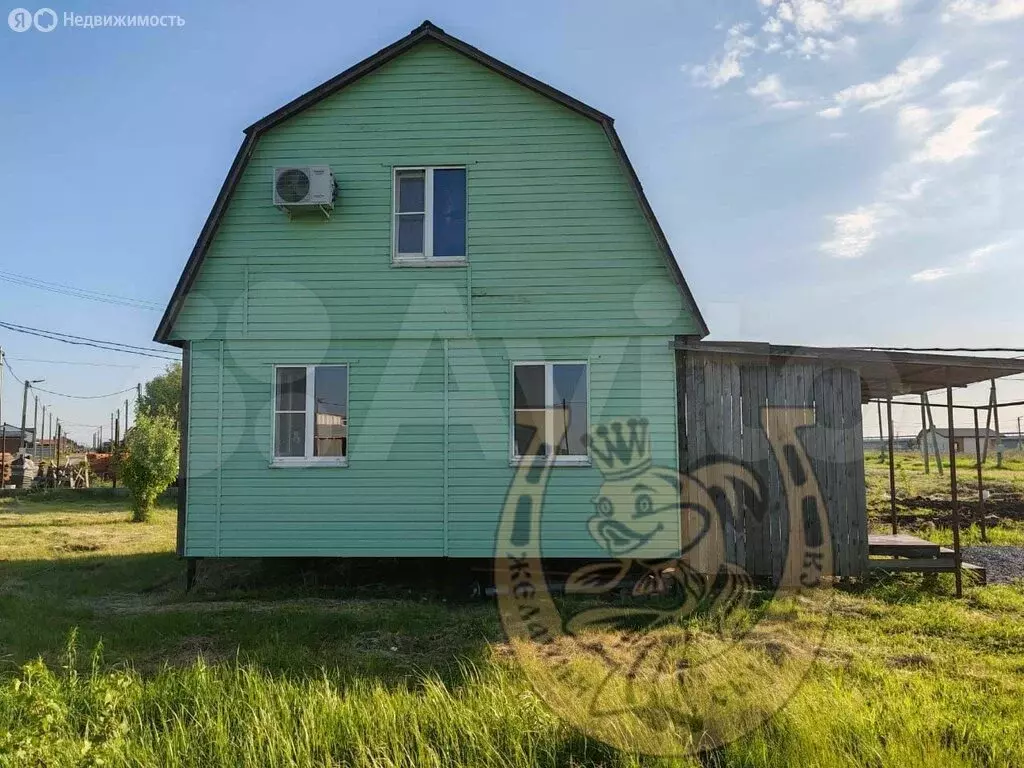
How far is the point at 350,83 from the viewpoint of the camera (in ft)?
33.3

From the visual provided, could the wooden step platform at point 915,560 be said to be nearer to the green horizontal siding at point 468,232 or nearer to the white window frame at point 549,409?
the green horizontal siding at point 468,232

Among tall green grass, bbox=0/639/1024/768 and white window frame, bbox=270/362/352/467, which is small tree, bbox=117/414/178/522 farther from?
tall green grass, bbox=0/639/1024/768

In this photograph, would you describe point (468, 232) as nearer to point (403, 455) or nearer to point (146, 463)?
point (403, 455)

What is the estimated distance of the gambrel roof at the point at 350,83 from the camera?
383 inches

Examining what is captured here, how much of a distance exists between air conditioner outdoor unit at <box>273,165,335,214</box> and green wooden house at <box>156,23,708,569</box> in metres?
0.09

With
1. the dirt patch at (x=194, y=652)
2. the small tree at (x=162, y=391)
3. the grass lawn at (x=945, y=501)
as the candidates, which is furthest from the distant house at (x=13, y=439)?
the grass lawn at (x=945, y=501)

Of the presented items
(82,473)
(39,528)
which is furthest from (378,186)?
(82,473)

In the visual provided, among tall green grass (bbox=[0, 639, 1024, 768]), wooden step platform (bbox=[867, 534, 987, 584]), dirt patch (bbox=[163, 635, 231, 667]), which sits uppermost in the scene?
wooden step platform (bbox=[867, 534, 987, 584])

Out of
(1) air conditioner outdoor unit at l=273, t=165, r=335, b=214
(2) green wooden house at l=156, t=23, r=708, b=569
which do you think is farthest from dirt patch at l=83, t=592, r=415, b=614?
(1) air conditioner outdoor unit at l=273, t=165, r=335, b=214

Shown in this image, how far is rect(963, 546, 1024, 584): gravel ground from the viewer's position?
395 inches

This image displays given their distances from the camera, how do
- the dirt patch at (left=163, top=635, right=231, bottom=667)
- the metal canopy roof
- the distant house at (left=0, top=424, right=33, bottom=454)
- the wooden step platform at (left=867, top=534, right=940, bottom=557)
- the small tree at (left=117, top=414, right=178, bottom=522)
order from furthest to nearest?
the distant house at (left=0, top=424, right=33, bottom=454), the small tree at (left=117, top=414, right=178, bottom=522), the wooden step platform at (left=867, top=534, right=940, bottom=557), the metal canopy roof, the dirt patch at (left=163, top=635, right=231, bottom=667)

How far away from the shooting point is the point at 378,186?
397 inches

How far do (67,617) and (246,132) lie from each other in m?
6.46

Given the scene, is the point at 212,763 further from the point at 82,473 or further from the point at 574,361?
the point at 82,473
